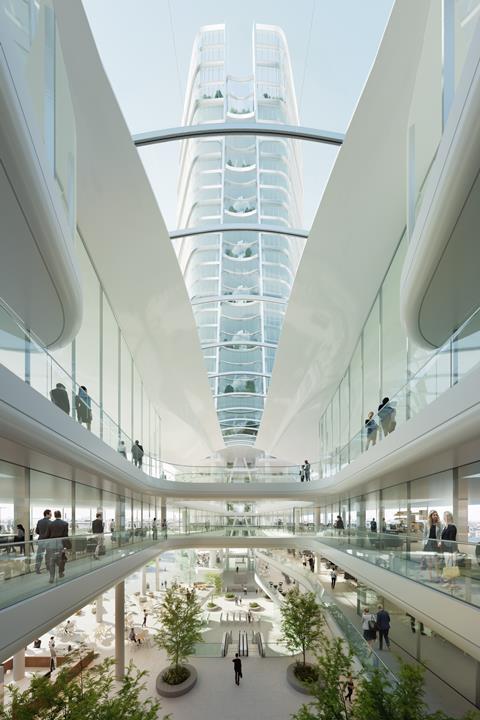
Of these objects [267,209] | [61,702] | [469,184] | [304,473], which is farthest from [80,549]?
[267,209]

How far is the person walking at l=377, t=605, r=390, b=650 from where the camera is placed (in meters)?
11.8

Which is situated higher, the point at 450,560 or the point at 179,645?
the point at 450,560

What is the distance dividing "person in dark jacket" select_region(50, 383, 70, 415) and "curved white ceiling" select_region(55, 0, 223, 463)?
3500mm

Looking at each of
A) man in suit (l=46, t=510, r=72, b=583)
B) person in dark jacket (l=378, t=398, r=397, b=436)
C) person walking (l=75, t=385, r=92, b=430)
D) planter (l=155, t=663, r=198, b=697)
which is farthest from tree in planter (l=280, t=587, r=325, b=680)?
man in suit (l=46, t=510, r=72, b=583)

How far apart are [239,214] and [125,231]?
641 inches

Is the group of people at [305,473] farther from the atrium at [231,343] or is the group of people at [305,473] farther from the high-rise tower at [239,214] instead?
the high-rise tower at [239,214]

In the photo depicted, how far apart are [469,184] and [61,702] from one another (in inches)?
390

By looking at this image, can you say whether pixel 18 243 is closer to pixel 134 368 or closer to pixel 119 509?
pixel 134 368

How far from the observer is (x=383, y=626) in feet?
40.0

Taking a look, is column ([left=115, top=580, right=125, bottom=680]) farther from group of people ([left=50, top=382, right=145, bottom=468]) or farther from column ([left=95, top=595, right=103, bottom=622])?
group of people ([left=50, top=382, right=145, bottom=468])

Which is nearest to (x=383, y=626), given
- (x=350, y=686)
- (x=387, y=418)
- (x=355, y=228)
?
(x=350, y=686)

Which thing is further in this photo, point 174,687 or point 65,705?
point 174,687

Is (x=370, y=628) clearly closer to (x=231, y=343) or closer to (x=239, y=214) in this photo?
(x=231, y=343)

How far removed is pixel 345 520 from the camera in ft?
67.2
